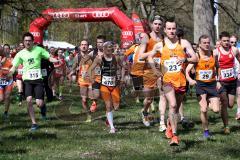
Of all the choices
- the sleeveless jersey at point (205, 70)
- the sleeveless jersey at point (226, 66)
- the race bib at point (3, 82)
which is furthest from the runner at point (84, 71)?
the sleeveless jersey at point (205, 70)

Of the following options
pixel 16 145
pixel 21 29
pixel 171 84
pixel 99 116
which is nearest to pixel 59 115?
pixel 99 116

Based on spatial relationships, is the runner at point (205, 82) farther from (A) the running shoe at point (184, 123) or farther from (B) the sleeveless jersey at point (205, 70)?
(A) the running shoe at point (184, 123)

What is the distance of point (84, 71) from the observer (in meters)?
12.3

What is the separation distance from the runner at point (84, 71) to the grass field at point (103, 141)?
0.83 feet

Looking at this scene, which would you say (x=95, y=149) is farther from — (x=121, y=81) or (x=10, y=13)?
(x=10, y=13)

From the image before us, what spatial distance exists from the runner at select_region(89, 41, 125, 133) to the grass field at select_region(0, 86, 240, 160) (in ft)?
1.87

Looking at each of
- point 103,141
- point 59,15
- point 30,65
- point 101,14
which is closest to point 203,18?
point 59,15

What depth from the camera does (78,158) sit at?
7.61m

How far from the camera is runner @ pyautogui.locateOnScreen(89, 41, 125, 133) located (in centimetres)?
1027

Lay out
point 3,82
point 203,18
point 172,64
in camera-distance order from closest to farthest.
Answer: point 172,64 < point 3,82 < point 203,18

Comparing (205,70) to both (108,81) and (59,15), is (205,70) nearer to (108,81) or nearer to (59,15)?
(108,81)

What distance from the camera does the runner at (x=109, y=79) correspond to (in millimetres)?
10266

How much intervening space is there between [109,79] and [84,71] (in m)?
2.11

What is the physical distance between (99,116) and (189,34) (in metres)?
43.5
